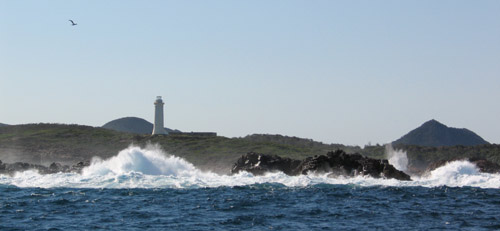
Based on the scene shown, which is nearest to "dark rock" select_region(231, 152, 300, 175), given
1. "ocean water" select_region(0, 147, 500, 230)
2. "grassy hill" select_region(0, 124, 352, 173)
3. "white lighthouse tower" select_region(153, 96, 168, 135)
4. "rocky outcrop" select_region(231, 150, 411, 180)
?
"rocky outcrop" select_region(231, 150, 411, 180)

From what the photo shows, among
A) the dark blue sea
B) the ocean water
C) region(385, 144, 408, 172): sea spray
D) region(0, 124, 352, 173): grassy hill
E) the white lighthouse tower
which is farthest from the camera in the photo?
the white lighthouse tower

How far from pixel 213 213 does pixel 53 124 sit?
75008 millimetres

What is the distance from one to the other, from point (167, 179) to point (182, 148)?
96.1ft

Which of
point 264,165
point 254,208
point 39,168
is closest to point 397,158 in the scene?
point 264,165

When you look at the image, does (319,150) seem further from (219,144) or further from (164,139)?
(164,139)

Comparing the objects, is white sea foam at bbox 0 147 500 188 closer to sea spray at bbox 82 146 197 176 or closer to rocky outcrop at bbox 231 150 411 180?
sea spray at bbox 82 146 197 176

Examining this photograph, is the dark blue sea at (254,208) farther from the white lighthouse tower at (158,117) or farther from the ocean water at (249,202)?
the white lighthouse tower at (158,117)

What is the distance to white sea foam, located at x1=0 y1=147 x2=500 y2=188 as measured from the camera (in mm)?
→ 43531

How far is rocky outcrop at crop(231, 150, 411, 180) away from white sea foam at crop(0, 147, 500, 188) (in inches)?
35.5

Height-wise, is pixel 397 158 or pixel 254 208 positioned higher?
pixel 397 158

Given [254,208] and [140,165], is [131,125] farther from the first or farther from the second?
[254,208]

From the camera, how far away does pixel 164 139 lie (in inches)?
3174

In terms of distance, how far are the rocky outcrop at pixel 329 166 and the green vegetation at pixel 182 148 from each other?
10.9 metres

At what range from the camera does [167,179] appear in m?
47.0
